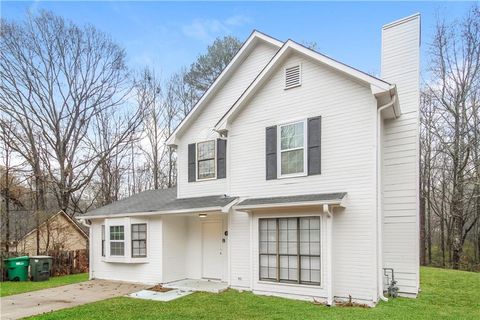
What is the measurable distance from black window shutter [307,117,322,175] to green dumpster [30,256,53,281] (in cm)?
1113

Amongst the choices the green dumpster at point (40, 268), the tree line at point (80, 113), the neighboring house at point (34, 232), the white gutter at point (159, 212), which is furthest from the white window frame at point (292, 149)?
the tree line at point (80, 113)

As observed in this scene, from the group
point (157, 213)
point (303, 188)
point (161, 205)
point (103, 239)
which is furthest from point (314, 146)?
point (103, 239)

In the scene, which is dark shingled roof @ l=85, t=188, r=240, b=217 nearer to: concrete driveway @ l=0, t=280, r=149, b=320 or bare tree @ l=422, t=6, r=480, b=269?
concrete driveway @ l=0, t=280, r=149, b=320

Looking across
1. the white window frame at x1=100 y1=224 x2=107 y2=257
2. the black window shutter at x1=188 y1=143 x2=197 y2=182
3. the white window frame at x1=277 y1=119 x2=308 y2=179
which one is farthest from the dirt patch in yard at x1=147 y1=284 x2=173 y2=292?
the white window frame at x1=277 y1=119 x2=308 y2=179

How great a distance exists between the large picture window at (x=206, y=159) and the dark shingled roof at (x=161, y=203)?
2.75 ft

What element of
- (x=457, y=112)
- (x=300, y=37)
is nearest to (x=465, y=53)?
(x=457, y=112)

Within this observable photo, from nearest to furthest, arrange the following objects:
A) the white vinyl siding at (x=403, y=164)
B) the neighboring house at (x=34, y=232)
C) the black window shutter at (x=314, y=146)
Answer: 1. the white vinyl siding at (x=403, y=164)
2. the black window shutter at (x=314, y=146)
3. the neighboring house at (x=34, y=232)

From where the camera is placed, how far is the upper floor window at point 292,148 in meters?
9.44

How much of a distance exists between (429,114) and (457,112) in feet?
6.55

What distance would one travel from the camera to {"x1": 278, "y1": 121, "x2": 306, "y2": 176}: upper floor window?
31.0ft

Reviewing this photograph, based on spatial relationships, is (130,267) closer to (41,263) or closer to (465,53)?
(41,263)

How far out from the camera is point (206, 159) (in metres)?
12.0

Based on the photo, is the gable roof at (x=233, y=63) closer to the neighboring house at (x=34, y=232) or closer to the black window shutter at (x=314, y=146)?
the black window shutter at (x=314, y=146)

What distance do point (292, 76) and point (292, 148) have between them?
2062 mm
